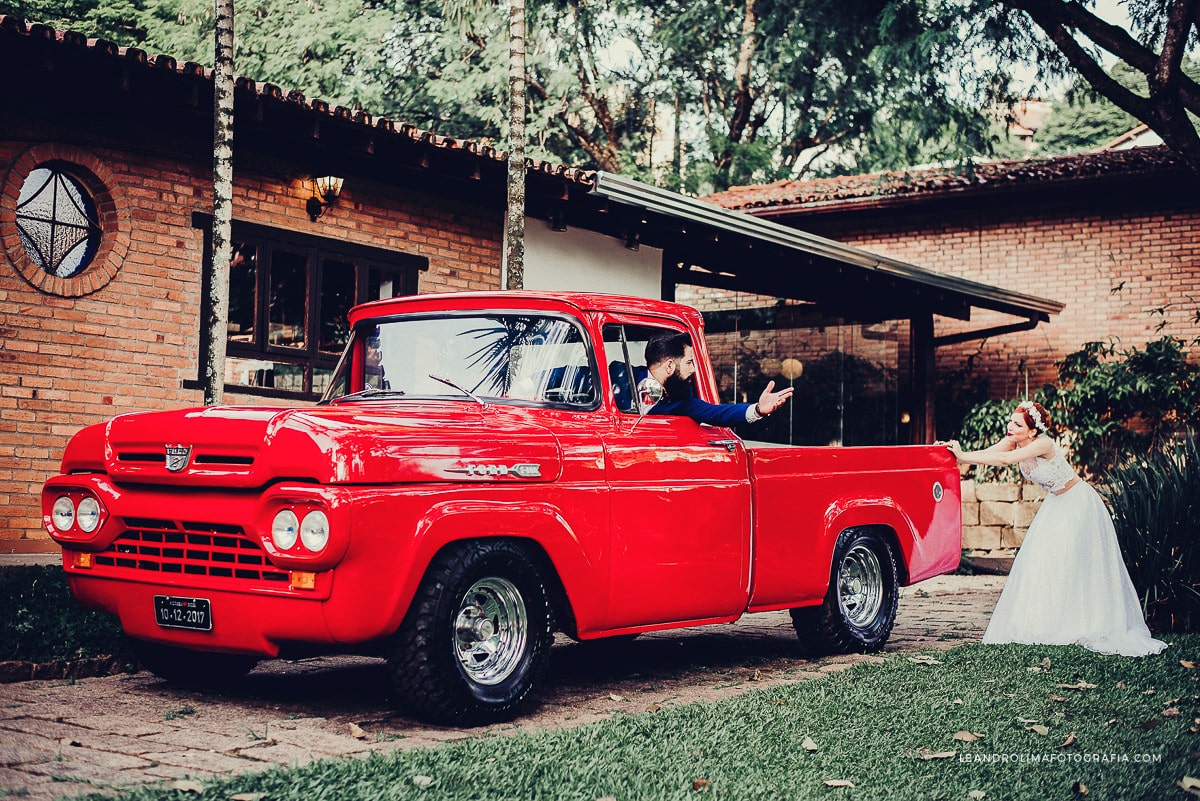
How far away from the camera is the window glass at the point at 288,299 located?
11211mm

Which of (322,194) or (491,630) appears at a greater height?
(322,194)

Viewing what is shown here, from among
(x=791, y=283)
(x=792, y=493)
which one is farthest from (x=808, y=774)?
(x=791, y=283)

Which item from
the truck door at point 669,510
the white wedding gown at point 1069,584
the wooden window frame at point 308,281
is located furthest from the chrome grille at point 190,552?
the wooden window frame at point 308,281

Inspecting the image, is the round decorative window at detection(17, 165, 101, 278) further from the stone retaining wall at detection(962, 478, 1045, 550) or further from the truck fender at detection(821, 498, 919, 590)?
the stone retaining wall at detection(962, 478, 1045, 550)

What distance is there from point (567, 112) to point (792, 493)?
23214mm

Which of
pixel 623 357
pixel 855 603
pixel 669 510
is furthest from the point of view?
pixel 855 603

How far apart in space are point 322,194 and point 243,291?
115 cm

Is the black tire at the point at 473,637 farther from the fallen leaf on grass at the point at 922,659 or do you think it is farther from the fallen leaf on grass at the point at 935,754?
the fallen leaf on grass at the point at 922,659

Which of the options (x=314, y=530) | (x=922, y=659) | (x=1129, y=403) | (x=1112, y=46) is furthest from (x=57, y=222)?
(x=1129, y=403)

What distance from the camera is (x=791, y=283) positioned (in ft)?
54.2

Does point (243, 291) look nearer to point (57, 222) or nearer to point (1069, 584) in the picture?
point (57, 222)

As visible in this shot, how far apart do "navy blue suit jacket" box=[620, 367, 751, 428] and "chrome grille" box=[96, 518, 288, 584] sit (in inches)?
87.0

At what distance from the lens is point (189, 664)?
5.89 m

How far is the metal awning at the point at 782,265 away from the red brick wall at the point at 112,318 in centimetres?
359
